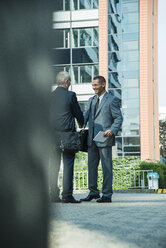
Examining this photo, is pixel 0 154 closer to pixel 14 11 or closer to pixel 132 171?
pixel 14 11

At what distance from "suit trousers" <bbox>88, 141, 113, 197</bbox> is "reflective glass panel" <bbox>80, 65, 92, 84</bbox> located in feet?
69.6

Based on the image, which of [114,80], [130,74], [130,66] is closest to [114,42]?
[130,66]

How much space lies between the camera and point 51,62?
1041 millimetres

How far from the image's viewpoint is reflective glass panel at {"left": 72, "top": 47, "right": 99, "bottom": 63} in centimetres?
2803

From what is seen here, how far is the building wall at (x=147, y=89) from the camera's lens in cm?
2833

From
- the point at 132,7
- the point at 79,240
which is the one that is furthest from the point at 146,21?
the point at 79,240

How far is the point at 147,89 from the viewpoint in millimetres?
28719

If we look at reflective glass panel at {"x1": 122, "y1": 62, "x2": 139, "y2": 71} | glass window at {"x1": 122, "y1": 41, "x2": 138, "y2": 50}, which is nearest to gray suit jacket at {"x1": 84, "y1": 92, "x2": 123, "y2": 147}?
reflective glass panel at {"x1": 122, "y1": 62, "x2": 139, "y2": 71}

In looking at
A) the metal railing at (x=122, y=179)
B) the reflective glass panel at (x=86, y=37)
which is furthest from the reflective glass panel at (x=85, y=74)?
the metal railing at (x=122, y=179)

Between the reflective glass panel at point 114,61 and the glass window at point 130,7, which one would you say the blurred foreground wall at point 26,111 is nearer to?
the reflective glass panel at point 114,61

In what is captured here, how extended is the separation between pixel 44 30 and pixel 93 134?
5.52 metres

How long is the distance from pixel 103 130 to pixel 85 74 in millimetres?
21797

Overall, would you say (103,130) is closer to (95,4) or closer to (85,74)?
(85,74)

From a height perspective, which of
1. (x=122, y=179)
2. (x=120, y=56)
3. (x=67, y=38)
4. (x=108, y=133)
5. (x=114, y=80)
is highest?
(x=67, y=38)
